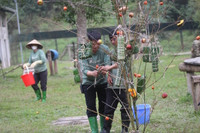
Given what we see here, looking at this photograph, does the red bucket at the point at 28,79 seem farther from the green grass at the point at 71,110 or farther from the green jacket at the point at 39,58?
the green grass at the point at 71,110

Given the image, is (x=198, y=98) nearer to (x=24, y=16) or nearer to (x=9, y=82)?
(x=9, y=82)

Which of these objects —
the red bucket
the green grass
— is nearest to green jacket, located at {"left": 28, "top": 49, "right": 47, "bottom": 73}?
the red bucket

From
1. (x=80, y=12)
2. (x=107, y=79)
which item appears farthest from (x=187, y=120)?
(x=80, y=12)

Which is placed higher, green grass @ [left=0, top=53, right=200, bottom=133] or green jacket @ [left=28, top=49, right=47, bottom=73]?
green jacket @ [left=28, top=49, right=47, bottom=73]

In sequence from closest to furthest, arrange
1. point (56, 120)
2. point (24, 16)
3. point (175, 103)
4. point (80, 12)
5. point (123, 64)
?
1. point (123, 64)
2. point (56, 120)
3. point (175, 103)
4. point (80, 12)
5. point (24, 16)

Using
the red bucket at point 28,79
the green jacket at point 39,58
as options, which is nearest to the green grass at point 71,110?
the red bucket at point 28,79

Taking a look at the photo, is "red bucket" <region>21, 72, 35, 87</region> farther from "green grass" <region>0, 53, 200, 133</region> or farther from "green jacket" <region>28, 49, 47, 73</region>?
"green grass" <region>0, 53, 200, 133</region>

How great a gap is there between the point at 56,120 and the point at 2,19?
22.9 metres

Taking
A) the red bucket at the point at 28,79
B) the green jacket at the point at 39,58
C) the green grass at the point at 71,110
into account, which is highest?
the green jacket at the point at 39,58

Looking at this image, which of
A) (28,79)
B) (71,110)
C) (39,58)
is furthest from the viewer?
(39,58)

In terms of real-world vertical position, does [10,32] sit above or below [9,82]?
above

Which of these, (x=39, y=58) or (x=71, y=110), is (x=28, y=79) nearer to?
(x=39, y=58)

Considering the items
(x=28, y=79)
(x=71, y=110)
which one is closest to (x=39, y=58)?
(x=28, y=79)

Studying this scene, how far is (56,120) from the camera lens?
743 centimetres
